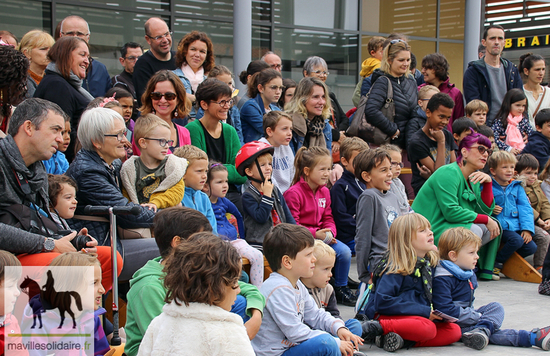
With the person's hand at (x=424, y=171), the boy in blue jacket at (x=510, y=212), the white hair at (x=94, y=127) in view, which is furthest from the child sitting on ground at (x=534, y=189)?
the white hair at (x=94, y=127)

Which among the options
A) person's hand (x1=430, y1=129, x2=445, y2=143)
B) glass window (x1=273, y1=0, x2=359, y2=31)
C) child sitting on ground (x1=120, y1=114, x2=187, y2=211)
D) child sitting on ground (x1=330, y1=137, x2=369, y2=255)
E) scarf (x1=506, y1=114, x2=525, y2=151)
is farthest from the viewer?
glass window (x1=273, y1=0, x2=359, y2=31)

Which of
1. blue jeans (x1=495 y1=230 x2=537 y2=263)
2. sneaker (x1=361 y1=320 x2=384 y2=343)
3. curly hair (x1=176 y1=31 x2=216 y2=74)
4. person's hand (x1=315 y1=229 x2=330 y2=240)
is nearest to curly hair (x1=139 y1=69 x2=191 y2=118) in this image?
curly hair (x1=176 y1=31 x2=216 y2=74)

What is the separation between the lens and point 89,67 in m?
6.16

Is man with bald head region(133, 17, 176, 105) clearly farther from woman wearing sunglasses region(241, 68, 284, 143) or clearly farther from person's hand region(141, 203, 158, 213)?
person's hand region(141, 203, 158, 213)

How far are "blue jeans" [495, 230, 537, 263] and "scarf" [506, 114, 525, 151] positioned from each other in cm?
188

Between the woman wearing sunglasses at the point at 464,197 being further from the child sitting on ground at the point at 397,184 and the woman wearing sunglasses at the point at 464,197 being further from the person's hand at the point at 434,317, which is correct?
the person's hand at the point at 434,317

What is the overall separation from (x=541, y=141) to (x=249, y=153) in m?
4.59

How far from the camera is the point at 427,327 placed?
4.15m

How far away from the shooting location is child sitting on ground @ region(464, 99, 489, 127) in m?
7.72

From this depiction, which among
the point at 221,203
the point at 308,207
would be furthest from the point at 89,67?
the point at 308,207

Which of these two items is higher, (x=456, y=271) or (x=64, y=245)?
(x=64, y=245)

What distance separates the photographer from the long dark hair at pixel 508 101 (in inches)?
315

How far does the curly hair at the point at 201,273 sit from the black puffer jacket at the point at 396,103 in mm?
4840

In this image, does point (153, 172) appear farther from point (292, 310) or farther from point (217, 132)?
point (292, 310)
